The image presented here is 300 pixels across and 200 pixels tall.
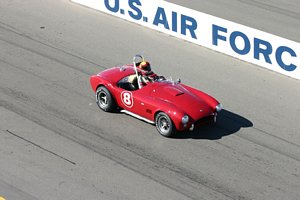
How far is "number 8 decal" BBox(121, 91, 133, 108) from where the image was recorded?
16003 mm

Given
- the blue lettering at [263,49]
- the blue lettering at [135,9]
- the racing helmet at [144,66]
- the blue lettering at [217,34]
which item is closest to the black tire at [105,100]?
the racing helmet at [144,66]

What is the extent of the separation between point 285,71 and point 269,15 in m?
5.62

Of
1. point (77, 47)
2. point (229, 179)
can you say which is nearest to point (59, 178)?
point (229, 179)

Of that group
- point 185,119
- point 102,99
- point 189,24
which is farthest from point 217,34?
point 185,119

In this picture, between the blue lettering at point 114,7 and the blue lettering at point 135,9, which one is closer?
the blue lettering at point 135,9

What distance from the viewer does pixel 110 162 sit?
1451 cm

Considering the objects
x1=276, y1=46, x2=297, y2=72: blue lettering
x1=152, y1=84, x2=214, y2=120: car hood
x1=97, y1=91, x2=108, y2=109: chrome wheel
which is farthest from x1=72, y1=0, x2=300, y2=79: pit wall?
x1=97, y1=91, x2=108, y2=109: chrome wheel

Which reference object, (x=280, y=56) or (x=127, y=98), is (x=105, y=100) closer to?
(x=127, y=98)

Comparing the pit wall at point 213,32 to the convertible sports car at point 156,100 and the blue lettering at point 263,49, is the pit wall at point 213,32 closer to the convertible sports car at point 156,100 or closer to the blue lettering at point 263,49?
the blue lettering at point 263,49

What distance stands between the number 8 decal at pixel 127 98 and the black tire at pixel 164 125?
875mm

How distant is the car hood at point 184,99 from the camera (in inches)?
603

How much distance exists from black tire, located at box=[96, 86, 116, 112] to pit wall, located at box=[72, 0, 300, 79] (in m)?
5.18

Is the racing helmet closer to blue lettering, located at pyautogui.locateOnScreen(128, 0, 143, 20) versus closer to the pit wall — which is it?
the pit wall

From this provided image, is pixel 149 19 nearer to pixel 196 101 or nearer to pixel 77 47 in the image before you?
pixel 77 47
